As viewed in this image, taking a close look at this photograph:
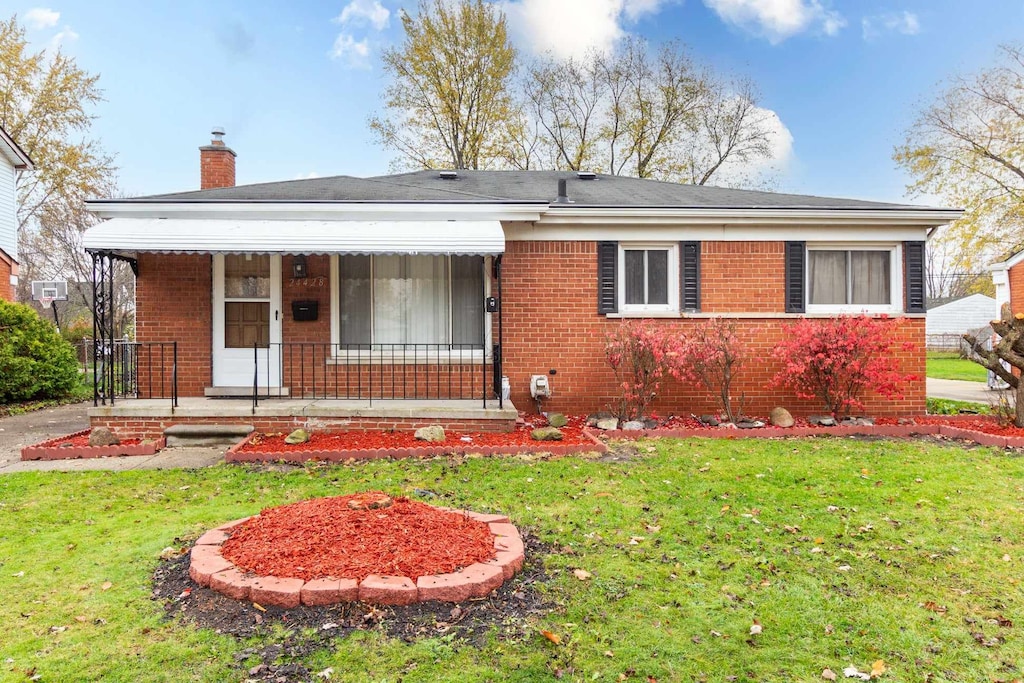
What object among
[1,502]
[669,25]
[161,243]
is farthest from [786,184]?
[1,502]

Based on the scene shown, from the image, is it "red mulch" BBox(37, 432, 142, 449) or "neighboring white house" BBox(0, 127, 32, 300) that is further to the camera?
"neighboring white house" BBox(0, 127, 32, 300)

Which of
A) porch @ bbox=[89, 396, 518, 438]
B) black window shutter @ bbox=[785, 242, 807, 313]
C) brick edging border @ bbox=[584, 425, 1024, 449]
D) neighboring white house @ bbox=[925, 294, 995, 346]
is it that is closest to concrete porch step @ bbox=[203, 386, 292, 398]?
porch @ bbox=[89, 396, 518, 438]

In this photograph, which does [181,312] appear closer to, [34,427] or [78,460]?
[78,460]

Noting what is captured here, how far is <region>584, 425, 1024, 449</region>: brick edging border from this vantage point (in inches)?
335

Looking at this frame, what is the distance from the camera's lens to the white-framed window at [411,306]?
9.68m

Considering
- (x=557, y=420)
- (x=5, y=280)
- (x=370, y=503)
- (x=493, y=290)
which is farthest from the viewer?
(x=5, y=280)

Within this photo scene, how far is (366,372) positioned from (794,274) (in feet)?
22.0

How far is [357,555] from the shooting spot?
3680 mm

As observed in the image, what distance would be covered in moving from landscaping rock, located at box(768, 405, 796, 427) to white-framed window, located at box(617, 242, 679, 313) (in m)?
2.10

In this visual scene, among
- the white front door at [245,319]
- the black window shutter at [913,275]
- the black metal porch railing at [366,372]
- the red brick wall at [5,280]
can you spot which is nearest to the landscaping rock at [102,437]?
A: the white front door at [245,319]

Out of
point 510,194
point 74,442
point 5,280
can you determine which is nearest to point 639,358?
point 510,194

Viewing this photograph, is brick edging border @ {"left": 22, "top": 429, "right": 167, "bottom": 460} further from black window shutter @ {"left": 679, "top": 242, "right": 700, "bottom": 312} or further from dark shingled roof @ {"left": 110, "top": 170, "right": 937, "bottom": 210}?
black window shutter @ {"left": 679, "top": 242, "right": 700, "bottom": 312}

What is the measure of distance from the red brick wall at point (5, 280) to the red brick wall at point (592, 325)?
1572 cm

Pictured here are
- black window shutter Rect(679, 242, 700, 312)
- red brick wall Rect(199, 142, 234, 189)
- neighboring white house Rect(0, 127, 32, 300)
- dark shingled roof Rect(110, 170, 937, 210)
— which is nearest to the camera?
dark shingled roof Rect(110, 170, 937, 210)
